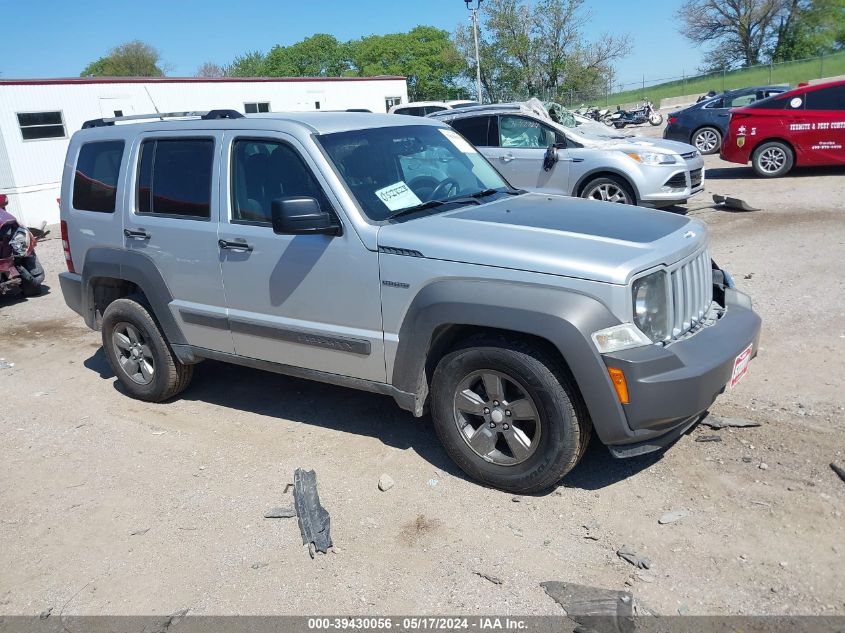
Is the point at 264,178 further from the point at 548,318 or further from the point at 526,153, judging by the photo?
the point at 526,153

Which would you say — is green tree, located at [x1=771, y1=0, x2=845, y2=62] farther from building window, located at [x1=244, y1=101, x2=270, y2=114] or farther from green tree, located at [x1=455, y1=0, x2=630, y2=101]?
building window, located at [x1=244, y1=101, x2=270, y2=114]

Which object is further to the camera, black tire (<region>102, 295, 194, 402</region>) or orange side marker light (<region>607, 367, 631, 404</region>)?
black tire (<region>102, 295, 194, 402</region>)

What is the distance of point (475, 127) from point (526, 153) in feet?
3.14

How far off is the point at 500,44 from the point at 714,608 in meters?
52.5

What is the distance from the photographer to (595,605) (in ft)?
10.2

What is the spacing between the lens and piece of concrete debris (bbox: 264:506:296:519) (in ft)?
13.0

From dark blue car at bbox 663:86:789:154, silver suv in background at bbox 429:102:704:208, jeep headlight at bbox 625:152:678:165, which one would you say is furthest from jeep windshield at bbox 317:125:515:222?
dark blue car at bbox 663:86:789:154

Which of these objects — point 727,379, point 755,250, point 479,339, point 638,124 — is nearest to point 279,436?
point 479,339

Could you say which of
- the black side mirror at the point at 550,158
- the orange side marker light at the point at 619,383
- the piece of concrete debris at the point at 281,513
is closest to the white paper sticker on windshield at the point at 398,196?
the orange side marker light at the point at 619,383

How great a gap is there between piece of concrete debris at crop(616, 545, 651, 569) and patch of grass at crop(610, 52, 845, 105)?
38293mm

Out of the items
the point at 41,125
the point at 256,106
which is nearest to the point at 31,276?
the point at 41,125

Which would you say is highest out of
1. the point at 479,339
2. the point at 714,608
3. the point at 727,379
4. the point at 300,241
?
the point at 300,241

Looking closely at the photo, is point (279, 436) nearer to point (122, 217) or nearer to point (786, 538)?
point (122, 217)

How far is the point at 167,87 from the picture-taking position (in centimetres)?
2375
